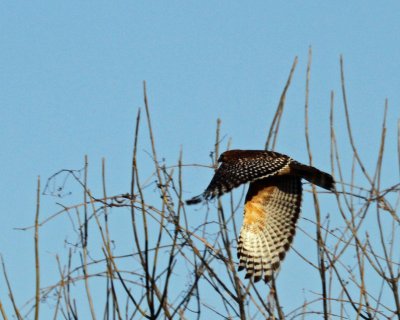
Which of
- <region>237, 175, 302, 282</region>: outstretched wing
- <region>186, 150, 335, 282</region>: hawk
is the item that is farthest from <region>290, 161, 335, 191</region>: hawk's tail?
<region>237, 175, 302, 282</region>: outstretched wing

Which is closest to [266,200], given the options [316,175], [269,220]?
[269,220]

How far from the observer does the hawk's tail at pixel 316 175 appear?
6563mm

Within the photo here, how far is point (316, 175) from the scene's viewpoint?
21.8 feet

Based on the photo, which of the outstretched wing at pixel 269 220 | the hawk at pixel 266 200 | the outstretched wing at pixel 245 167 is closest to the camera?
the outstretched wing at pixel 245 167

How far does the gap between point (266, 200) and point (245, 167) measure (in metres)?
0.79

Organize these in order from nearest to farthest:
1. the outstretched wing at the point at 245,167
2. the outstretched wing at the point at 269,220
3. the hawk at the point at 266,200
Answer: the outstretched wing at the point at 245,167, the hawk at the point at 266,200, the outstretched wing at the point at 269,220

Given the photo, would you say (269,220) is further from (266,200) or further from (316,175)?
(316,175)

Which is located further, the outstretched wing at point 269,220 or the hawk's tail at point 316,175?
the outstretched wing at point 269,220

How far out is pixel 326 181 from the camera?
6559 mm

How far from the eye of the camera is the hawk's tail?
21.5 feet

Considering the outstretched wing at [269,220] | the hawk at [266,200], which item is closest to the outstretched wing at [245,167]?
the hawk at [266,200]

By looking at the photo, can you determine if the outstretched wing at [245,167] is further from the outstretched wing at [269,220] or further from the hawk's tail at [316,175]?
the outstretched wing at [269,220]

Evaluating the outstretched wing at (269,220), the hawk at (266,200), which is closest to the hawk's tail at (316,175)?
the hawk at (266,200)

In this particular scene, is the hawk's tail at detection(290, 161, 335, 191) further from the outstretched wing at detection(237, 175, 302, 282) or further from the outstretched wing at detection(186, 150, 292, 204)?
the outstretched wing at detection(237, 175, 302, 282)
